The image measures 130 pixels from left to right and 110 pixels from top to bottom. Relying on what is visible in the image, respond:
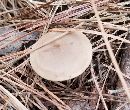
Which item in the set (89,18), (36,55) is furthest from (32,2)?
(36,55)

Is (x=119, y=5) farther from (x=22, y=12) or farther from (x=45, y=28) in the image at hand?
(x=22, y=12)

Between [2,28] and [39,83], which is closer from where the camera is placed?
[39,83]

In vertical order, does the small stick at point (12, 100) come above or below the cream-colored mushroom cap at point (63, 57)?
below

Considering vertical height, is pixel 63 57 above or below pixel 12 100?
above

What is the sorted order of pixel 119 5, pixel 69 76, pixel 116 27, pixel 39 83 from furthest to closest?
pixel 119 5 → pixel 116 27 → pixel 39 83 → pixel 69 76

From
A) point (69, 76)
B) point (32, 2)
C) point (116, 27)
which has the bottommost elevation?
point (69, 76)

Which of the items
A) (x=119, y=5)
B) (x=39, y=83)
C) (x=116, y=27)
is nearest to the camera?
(x=39, y=83)

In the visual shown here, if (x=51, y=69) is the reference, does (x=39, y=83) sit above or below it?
below

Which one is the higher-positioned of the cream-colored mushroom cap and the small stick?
the cream-colored mushroom cap
